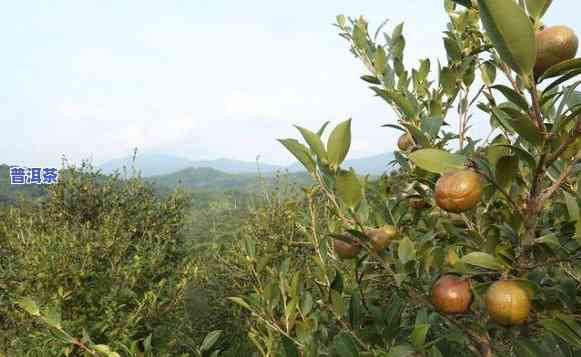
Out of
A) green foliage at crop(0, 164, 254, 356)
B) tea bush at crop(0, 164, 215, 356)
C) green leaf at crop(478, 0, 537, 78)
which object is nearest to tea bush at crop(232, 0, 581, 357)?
green leaf at crop(478, 0, 537, 78)

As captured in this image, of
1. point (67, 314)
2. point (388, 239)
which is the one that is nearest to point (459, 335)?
point (388, 239)

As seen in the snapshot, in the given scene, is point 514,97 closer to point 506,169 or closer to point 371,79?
point 506,169

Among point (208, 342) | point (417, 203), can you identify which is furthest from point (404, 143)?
point (208, 342)

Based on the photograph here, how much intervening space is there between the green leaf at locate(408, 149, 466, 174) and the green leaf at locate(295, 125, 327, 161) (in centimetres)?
24

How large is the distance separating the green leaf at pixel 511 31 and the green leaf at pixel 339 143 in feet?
1.29

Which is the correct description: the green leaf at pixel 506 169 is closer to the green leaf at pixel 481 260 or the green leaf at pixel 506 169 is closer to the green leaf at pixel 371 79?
the green leaf at pixel 481 260

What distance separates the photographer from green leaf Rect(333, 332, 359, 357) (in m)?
1.14

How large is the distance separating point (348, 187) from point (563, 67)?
539 mm

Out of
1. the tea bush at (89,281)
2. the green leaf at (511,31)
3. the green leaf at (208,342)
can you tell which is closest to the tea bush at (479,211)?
the green leaf at (511,31)

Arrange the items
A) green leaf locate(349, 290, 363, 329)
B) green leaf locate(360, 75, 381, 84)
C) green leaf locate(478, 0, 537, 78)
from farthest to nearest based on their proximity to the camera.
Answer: green leaf locate(360, 75, 381, 84)
green leaf locate(349, 290, 363, 329)
green leaf locate(478, 0, 537, 78)

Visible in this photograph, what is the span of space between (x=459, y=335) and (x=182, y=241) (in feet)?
20.4

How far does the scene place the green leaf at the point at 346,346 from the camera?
1136 mm

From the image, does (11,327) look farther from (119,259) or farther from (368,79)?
(368,79)

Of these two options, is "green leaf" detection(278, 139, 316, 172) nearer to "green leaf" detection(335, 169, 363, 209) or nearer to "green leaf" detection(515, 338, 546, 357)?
"green leaf" detection(335, 169, 363, 209)
